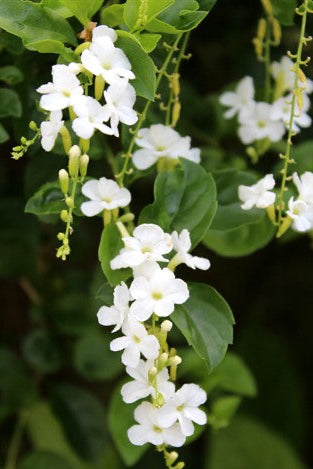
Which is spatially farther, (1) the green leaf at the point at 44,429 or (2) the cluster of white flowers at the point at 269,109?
(1) the green leaf at the point at 44,429

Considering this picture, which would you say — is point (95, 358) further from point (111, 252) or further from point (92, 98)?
point (92, 98)

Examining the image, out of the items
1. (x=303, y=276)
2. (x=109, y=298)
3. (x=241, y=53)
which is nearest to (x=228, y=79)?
(x=241, y=53)

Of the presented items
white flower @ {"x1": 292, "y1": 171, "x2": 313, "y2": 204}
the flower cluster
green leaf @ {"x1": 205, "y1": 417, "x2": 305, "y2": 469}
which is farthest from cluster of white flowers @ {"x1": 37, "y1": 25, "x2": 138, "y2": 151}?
green leaf @ {"x1": 205, "y1": 417, "x2": 305, "y2": 469}

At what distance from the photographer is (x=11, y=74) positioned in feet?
3.01

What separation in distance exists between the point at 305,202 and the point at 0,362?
25.2 inches

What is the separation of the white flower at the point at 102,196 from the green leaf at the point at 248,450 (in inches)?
33.5

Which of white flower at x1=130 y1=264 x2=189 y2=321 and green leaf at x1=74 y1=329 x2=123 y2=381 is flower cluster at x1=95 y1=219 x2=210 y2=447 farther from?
green leaf at x1=74 y1=329 x2=123 y2=381

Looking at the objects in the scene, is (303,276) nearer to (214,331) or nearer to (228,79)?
(228,79)

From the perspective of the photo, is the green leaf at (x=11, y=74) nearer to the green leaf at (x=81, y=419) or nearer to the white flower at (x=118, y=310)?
the white flower at (x=118, y=310)

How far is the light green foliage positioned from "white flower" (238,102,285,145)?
1.03 feet

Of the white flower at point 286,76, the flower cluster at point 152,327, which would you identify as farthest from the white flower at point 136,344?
the white flower at point 286,76

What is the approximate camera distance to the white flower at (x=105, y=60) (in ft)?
2.40

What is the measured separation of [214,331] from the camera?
81 cm

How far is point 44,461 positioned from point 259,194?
61 centimetres
